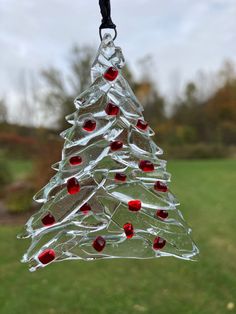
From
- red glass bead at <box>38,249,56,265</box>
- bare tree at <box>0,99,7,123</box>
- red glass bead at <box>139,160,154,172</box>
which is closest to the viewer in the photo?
red glass bead at <box>38,249,56,265</box>

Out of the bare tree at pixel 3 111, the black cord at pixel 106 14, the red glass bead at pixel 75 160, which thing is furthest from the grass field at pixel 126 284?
the bare tree at pixel 3 111

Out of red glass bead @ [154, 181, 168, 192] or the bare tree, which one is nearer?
red glass bead @ [154, 181, 168, 192]

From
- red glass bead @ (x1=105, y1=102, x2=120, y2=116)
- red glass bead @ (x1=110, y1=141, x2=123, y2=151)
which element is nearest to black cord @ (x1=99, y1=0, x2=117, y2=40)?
red glass bead @ (x1=105, y1=102, x2=120, y2=116)

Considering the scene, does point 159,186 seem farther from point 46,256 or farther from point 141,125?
point 46,256

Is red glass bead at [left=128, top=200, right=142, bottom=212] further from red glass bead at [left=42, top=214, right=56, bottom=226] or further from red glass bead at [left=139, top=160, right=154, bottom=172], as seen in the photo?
red glass bead at [left=42, top=214, right=56, bottom=226]

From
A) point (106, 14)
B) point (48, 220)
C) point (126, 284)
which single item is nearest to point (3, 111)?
point (126, 284)

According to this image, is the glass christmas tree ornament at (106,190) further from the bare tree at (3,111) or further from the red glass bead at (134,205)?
the bare tree at (3,111)
